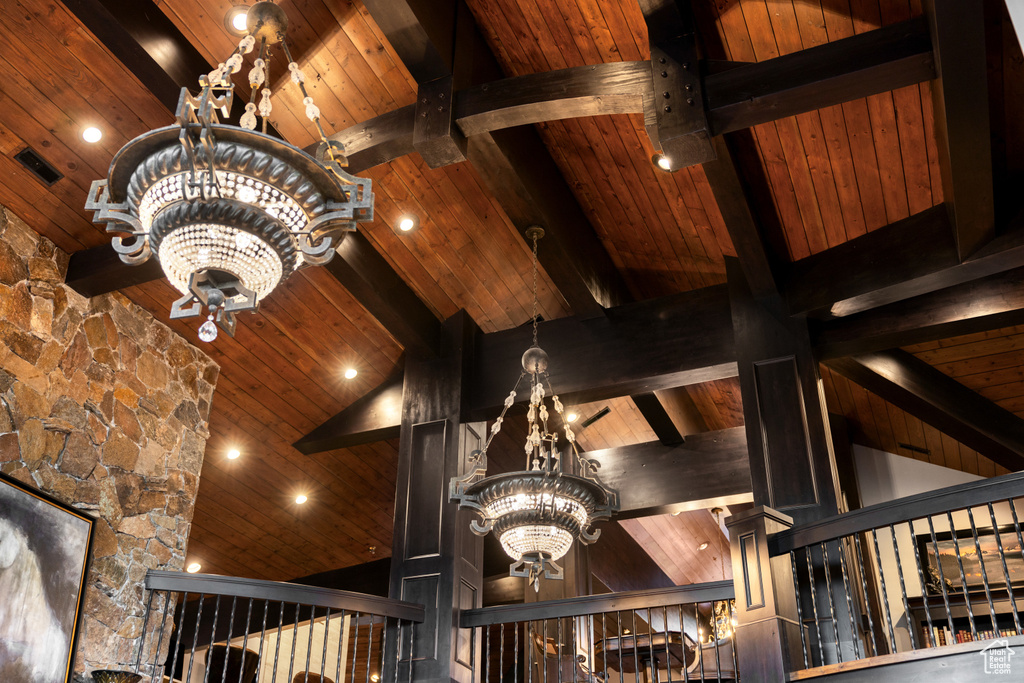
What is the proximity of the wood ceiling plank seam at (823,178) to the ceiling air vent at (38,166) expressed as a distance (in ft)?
16.0

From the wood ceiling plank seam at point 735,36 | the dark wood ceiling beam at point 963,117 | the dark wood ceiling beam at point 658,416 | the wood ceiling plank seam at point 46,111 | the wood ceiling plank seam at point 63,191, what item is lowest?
the dark wood ceiling beam at point 963,117

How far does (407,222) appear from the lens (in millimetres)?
6930

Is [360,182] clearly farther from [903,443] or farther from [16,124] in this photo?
[903,443]

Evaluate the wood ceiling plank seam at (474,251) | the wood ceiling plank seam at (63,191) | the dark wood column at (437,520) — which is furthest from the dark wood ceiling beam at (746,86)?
the dark wood column at (437,520)

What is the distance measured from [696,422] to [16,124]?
7.20 m

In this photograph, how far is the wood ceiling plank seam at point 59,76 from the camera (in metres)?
5.20

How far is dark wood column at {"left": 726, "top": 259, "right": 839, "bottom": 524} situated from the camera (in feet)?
19.4

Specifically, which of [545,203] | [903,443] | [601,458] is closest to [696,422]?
[601,458]

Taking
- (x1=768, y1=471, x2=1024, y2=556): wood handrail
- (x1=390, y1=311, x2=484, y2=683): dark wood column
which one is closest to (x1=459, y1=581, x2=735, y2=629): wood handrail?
(x1=390, y1=311, x2=484, y2=683): dark wood column

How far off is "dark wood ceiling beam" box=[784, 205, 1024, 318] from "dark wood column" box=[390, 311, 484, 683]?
9.41 feet

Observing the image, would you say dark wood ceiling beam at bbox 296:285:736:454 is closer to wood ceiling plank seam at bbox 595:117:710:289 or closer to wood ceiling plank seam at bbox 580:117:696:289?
wood ceiling plank seam at bbox 595:117:710:289

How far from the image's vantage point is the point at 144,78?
5.16 m

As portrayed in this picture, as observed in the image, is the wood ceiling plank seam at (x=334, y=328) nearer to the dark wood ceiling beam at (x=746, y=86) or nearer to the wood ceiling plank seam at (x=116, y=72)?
the wood ceiling plank seam at (x=116, y=72)

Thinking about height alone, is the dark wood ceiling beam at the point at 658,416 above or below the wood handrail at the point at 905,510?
above
